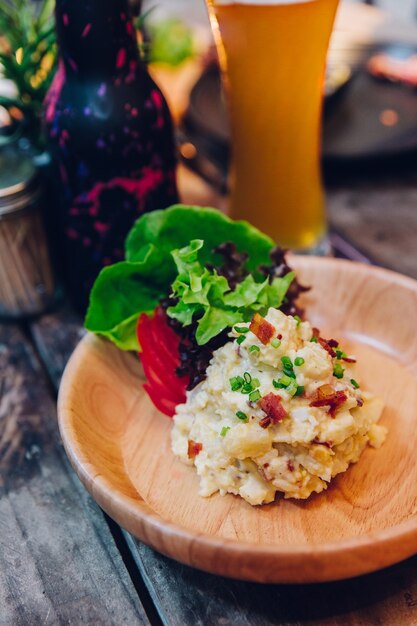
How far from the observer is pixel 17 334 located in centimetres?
185

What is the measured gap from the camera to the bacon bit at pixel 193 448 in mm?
1245

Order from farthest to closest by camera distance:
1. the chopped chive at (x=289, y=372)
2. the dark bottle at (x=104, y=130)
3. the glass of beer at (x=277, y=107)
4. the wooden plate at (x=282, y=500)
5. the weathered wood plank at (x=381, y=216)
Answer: the weathered wood plank at (x=381, y=216) < the glass of beer at (x=277, y=107) < the dark bottle at (x=104, y=130) < the chopped chive at (x=289, y=372) < the wooden plate at (x=282, y=500)

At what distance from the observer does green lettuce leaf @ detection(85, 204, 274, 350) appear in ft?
4.83

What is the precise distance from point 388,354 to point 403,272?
43 centimetres

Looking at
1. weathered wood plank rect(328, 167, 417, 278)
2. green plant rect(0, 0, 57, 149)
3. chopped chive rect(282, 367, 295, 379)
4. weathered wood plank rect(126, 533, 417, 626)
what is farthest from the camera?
weathered wood plank rect(328, 167, 417, 278)

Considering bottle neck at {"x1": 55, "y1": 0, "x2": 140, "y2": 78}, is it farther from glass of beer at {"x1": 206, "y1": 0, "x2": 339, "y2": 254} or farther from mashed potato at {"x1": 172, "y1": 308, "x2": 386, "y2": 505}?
mashed potato at {"x1": 172, "y1": 308, "x2": 386, "y2": 505}

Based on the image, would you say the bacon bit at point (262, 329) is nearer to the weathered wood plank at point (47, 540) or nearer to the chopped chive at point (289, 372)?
the chopped chive at point (289, 372)

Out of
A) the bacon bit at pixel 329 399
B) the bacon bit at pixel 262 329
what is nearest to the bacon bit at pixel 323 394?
the bacon bit at pixel 329 399

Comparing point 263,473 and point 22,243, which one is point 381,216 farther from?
point 263,473

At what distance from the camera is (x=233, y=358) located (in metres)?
1.25

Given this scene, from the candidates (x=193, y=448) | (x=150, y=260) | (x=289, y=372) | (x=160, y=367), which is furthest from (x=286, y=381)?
(x=150, y=260)

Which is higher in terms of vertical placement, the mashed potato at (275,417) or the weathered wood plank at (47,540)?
the mashed potato at (275,417)

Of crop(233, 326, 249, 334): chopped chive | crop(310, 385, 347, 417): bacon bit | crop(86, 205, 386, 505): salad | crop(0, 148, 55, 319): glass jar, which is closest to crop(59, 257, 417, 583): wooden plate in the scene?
crop(86, 205, 386, 505): salad

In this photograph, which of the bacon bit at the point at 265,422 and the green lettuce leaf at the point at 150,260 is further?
the green lettuce leaf at the point at 150,260
